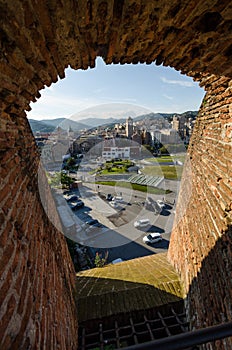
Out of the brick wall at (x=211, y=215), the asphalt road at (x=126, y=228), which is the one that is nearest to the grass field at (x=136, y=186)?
the asphalt road at (x=126, y=228)

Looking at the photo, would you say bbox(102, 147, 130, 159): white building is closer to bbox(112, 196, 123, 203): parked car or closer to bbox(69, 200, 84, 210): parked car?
bbox(112, 196, 123, 203): parked car

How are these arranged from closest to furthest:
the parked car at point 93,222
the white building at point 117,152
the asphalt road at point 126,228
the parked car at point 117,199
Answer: the asphalt road at point 126,228
the parked car at point 93,222
the parked car at point 117,199
the white building at point 117,152

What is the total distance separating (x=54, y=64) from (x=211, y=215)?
92.1 inches

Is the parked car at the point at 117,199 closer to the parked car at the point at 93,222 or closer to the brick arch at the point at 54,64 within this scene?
the parked car at the point at 93,222

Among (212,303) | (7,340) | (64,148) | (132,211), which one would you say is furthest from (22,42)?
(64,148)

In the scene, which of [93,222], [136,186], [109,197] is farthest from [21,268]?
[136,186]

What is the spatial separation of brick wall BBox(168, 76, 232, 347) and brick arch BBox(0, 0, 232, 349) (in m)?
0.02

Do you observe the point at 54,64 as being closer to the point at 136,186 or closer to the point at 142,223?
the point at 142,223

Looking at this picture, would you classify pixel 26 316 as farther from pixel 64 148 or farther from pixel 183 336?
pixel 64 148

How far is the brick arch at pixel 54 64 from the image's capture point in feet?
3.50

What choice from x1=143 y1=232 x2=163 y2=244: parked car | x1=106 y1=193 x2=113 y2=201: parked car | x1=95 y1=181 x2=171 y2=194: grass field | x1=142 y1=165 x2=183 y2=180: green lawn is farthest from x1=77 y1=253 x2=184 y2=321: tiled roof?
x1=142 y1=165 x2=183 y2=180: green lawn

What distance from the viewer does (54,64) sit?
1584 mm

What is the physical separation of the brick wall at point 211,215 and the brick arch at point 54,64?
23 millimetres

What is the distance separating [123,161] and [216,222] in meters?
23.0
